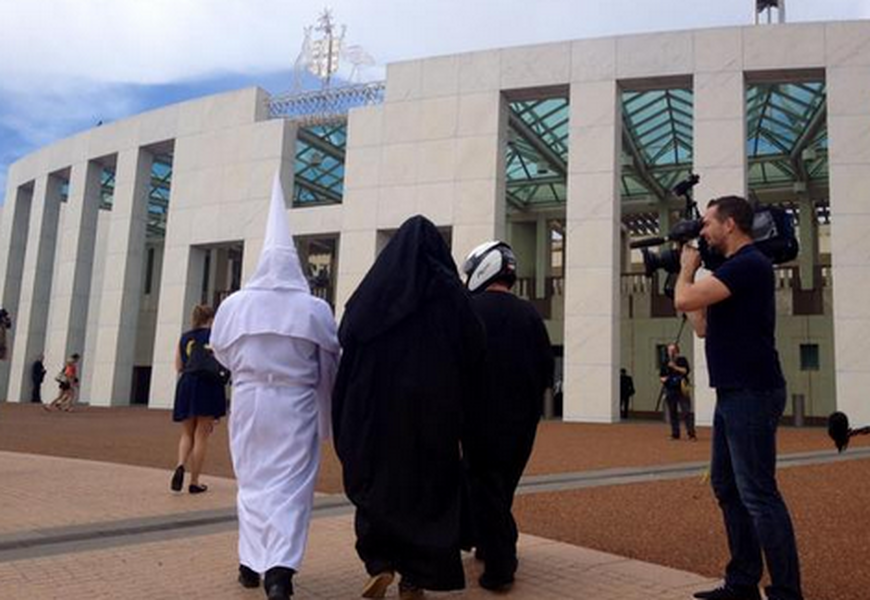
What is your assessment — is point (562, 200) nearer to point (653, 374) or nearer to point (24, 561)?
point (653, 374)

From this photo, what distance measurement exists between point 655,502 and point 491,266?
3454 millimetres

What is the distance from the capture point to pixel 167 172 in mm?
32188

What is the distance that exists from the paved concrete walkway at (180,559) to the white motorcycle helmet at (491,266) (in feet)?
5.50

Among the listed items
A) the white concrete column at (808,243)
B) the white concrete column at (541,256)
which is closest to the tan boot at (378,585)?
the white concrete column at (808,243)

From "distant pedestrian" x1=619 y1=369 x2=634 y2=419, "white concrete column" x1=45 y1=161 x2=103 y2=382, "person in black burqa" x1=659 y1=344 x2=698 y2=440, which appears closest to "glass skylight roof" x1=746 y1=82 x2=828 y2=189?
"distant pedestrian" x1=619 y1=369 x2=634 y2=419

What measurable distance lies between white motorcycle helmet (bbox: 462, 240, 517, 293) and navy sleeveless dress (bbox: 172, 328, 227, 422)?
3.27m

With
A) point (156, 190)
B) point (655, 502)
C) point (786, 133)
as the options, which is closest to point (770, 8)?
point (786, 133)

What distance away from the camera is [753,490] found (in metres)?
3.55

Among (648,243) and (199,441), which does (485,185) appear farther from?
(648,243)

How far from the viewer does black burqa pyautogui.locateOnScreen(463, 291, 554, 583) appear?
13.4ft

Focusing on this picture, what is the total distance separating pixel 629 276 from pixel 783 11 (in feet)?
32.6

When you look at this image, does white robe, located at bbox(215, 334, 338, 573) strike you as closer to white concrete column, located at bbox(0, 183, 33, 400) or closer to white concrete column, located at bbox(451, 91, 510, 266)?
white concrete column, located at bbox(451, 91, 510, 266)

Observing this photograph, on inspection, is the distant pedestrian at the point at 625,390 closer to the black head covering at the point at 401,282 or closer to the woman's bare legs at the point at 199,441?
the woman's bare legs at the point at 199,441

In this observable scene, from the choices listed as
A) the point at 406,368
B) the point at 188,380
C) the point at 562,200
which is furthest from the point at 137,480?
the point at 562,200
